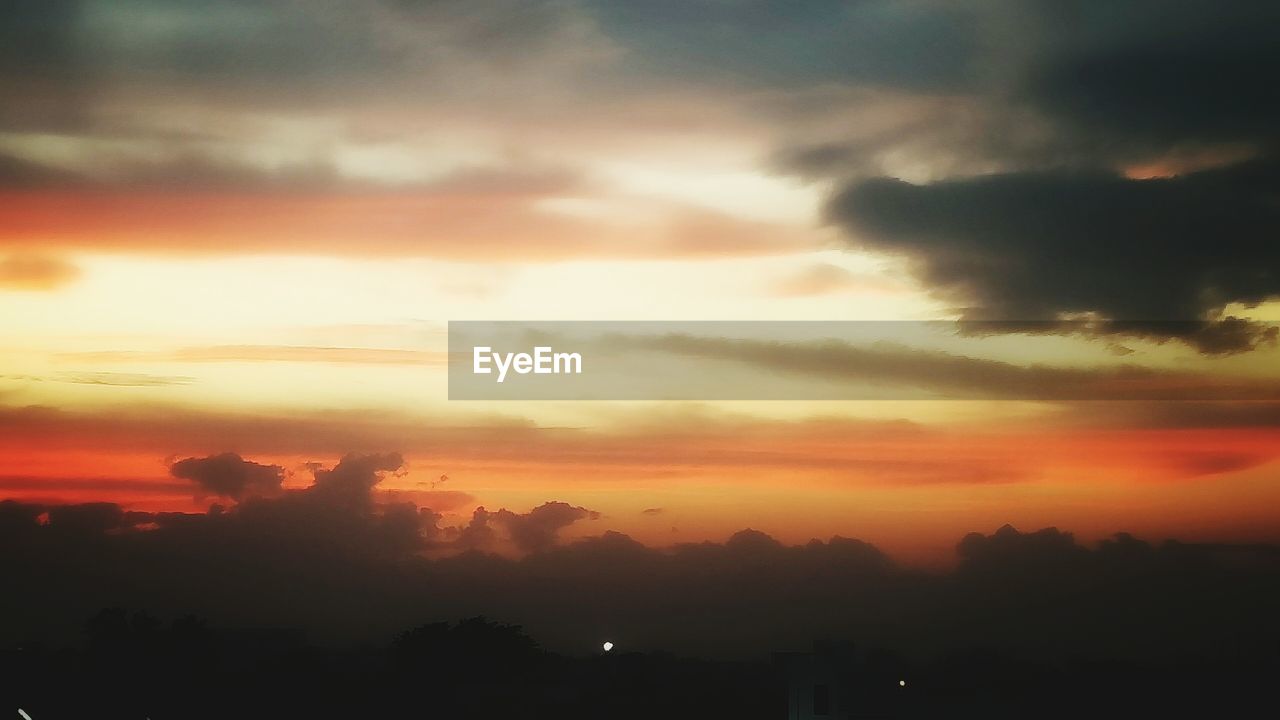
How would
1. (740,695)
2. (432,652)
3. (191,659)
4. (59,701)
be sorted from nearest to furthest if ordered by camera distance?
(59,701)
(740,695)
(191,659)
(432,652)

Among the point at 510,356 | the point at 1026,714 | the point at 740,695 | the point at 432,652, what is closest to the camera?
the point at 510,356

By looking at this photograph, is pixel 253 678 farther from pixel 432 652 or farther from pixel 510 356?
pixel 510 356

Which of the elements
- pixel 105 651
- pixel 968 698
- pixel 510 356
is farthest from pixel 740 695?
pixel 510 356

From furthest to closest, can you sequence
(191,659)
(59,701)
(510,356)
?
1. (191,659)
2. (59,701)
3. (510,356)

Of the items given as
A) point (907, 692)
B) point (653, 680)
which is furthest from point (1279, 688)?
point (653, 680)

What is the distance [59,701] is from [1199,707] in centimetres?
5942

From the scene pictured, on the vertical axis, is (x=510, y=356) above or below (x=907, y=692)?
above

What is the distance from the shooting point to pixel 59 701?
76000 mm

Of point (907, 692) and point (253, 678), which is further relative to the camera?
point (253, 678)

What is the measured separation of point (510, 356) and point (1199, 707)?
47.8 m

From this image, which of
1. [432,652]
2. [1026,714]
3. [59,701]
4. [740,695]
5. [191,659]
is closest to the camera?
[1026,714]

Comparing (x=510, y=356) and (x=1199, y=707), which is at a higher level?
(x=510, y=356)

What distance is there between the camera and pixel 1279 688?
66.1 meters

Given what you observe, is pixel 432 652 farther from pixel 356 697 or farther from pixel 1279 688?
pixel 1279 688
